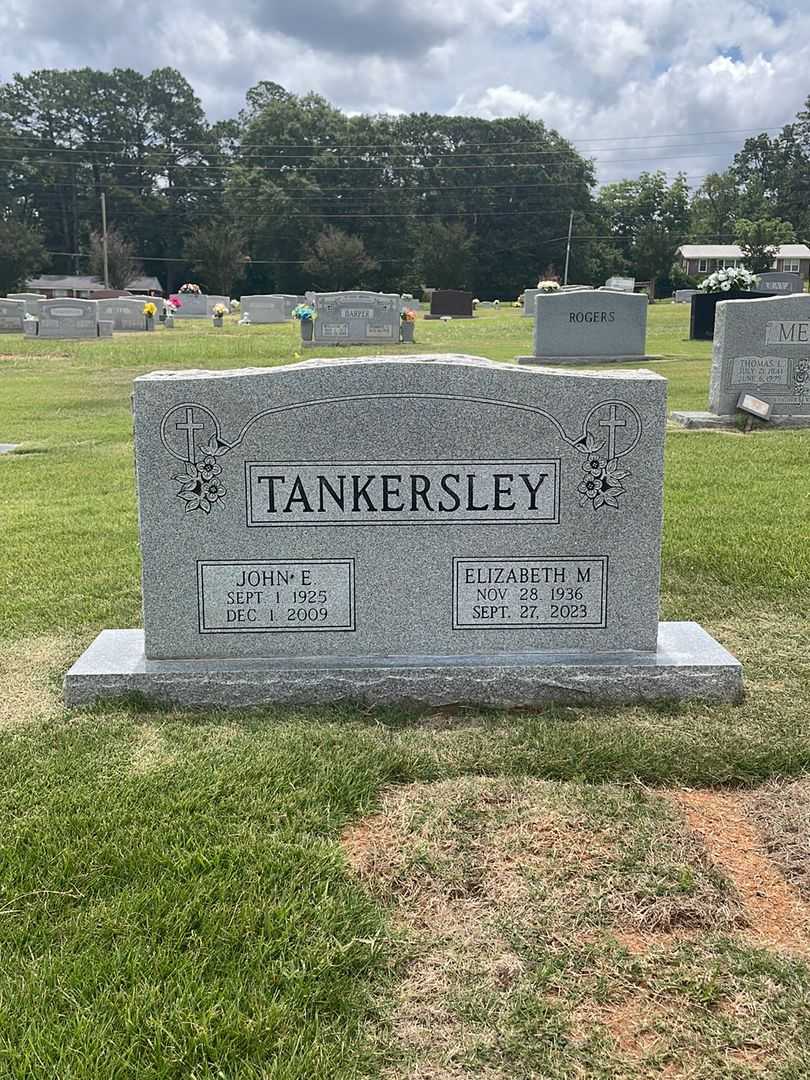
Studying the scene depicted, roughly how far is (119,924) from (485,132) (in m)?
90.0

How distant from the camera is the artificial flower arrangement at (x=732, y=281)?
19422 millimetres

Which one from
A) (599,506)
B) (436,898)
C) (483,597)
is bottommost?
(436,898)

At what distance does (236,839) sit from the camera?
9.12 feet

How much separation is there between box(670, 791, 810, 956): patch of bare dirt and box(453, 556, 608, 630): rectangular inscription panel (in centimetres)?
95

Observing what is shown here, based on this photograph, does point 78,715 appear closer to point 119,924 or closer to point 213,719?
point 213,719

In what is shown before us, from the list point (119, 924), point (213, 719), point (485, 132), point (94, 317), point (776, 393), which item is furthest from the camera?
point (485, 132)

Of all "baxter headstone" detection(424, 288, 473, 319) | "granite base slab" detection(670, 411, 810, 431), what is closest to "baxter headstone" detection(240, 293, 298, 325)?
"baxter headstone" detection(424, 288, 473, 319)

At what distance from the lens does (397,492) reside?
12.5ft

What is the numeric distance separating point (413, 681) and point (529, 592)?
23.0 inches

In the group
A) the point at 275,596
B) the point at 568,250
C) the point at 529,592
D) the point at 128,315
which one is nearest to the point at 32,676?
the point at 275,596

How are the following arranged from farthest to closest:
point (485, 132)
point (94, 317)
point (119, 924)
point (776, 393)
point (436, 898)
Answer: point (485, 132) → point (94, 317) → point (776, 393) → point (436, 898) → point (119, 924)

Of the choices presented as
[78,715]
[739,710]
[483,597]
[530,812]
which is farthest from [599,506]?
[78,715]

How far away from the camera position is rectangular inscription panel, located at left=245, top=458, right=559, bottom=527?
3.77 metres

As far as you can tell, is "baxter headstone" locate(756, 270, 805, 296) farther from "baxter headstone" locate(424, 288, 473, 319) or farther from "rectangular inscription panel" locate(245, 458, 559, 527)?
"rectangular inscription panel" locate(245, 458, 559, 527)
